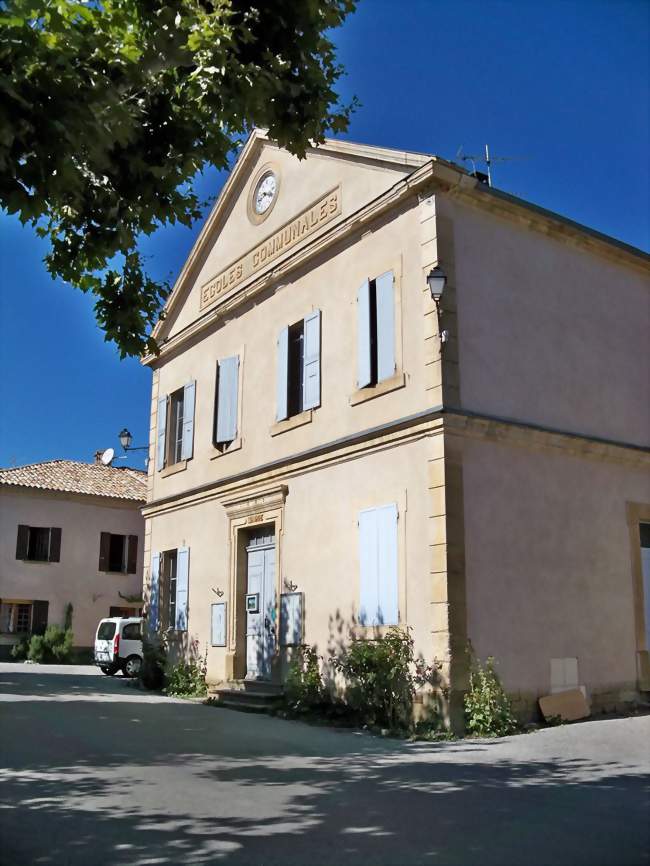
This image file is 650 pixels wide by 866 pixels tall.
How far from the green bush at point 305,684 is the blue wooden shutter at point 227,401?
4261 mm

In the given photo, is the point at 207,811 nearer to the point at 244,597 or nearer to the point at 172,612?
the point at 244,597

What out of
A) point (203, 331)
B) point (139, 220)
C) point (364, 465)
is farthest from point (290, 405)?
point (139, 220)

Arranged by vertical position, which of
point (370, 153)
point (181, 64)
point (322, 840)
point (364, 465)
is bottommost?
point (322, 840)

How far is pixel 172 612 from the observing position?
16.2 m

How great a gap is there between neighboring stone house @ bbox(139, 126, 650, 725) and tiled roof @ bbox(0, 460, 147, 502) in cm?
1418

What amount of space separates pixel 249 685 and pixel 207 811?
23.8ft

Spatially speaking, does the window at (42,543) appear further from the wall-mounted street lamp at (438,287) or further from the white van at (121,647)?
the wall-mounted street lamp at (438,287)

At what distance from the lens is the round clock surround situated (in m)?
15.2

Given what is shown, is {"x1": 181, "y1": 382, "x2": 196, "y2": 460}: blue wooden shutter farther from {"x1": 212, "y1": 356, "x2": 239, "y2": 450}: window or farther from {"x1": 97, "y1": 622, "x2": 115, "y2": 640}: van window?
{"x1": 97, "y1": 622, "x2": 115, "y2": 640}: van window

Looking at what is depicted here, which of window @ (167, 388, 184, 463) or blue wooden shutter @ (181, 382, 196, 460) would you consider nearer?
blue wooden shutter @ (181, 382, 196, 460)

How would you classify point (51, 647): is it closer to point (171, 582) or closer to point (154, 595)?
point (154, 595)

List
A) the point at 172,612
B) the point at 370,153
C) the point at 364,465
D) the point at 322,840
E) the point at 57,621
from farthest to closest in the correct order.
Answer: the point at 57,621 → the point at 172,612 → the point at 370,153 → the point at 364,465 → the point at 322,840

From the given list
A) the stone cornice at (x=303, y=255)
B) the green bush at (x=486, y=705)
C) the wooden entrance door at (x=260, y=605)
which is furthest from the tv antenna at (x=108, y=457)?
the green bush at (x=486, y=705)

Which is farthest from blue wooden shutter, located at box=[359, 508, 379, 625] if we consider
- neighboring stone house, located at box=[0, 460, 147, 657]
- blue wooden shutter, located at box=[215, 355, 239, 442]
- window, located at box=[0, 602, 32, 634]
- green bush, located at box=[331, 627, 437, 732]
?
window, located at box=[0, 602, 32, 634]
